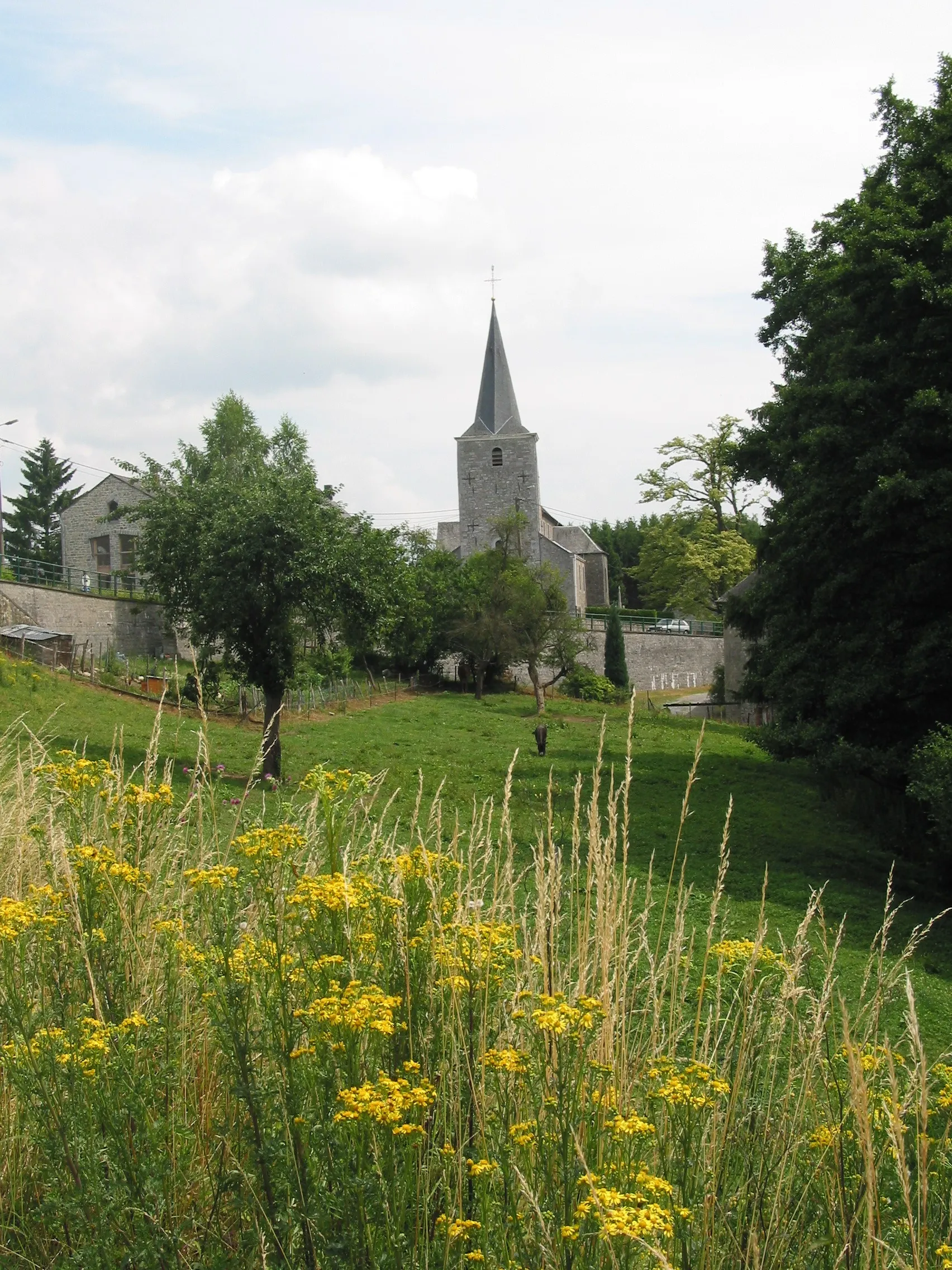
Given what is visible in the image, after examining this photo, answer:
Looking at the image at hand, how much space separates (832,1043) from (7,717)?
19.1 metres

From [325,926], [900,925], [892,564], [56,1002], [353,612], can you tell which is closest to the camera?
[325,926]

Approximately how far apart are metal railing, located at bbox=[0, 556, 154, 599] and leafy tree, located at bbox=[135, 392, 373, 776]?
15.7m

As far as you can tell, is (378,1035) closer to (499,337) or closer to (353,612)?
(353,612)

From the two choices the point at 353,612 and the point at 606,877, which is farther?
the point at 353,612

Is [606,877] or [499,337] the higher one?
[499,337]

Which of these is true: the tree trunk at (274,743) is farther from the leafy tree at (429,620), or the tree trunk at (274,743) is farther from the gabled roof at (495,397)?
the gabled roof at (495,397)

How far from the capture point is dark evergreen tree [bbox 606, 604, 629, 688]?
55.2 m

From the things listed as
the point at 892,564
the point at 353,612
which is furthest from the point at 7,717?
the point at 892,564

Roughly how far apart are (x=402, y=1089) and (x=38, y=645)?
30.5 metres

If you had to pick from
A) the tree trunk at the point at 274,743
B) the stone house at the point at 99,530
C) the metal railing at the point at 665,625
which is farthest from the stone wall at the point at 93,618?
the metal railing at the point at 665,625

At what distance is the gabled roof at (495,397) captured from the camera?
68312mm

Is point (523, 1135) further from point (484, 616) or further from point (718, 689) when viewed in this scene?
point (718, 689)

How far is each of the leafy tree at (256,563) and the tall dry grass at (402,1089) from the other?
580 inches

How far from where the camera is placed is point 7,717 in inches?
802
